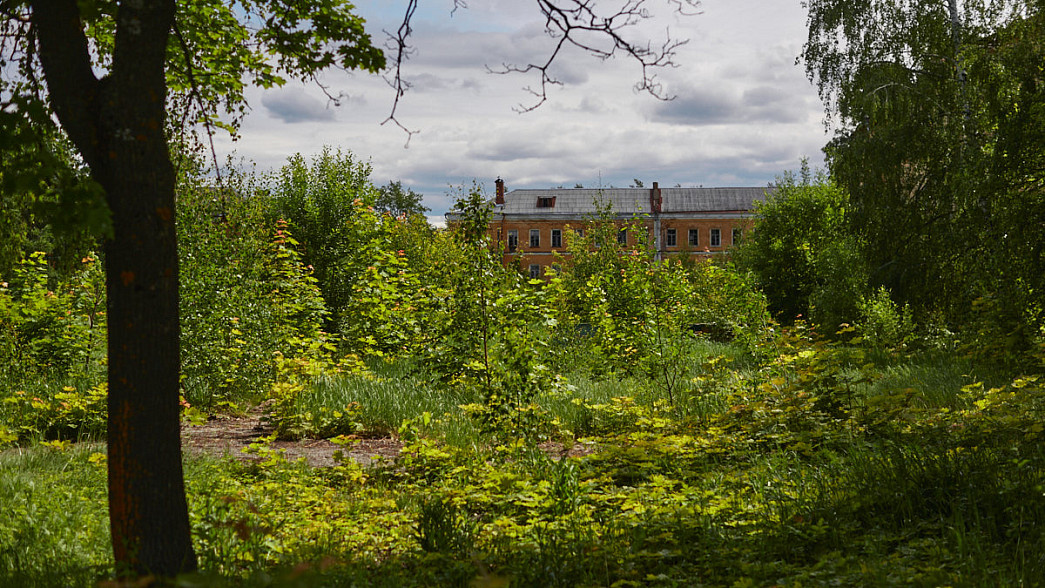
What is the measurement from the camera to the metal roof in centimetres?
4947

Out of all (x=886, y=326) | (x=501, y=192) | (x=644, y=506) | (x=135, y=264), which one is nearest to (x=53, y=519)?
(x=135, y=264)

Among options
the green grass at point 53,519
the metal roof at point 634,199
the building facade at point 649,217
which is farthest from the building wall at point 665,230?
the green grass at point 53,519

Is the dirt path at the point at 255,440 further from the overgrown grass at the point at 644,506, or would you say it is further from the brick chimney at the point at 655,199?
the brick chimney at the point at 655,199

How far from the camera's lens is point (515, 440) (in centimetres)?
671

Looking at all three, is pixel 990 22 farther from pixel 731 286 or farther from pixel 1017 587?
pixel 1017 587

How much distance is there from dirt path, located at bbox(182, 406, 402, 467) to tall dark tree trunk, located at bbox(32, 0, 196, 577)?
290 cm

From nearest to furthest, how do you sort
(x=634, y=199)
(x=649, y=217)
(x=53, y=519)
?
(x=53, y=519) → (x=649, y=217) → (x=634, y=199)

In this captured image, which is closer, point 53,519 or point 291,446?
point 53,519

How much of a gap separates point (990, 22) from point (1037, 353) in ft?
21.2

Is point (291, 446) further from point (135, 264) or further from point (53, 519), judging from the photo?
point (135, 264)

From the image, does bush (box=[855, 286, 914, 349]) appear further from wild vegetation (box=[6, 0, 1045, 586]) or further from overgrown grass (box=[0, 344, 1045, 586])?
overgrown grass (box=[0, 344, 1045, 586])

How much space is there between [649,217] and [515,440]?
44335 mm

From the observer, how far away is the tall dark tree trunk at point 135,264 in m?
3.13

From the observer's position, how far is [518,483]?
5.12 m
